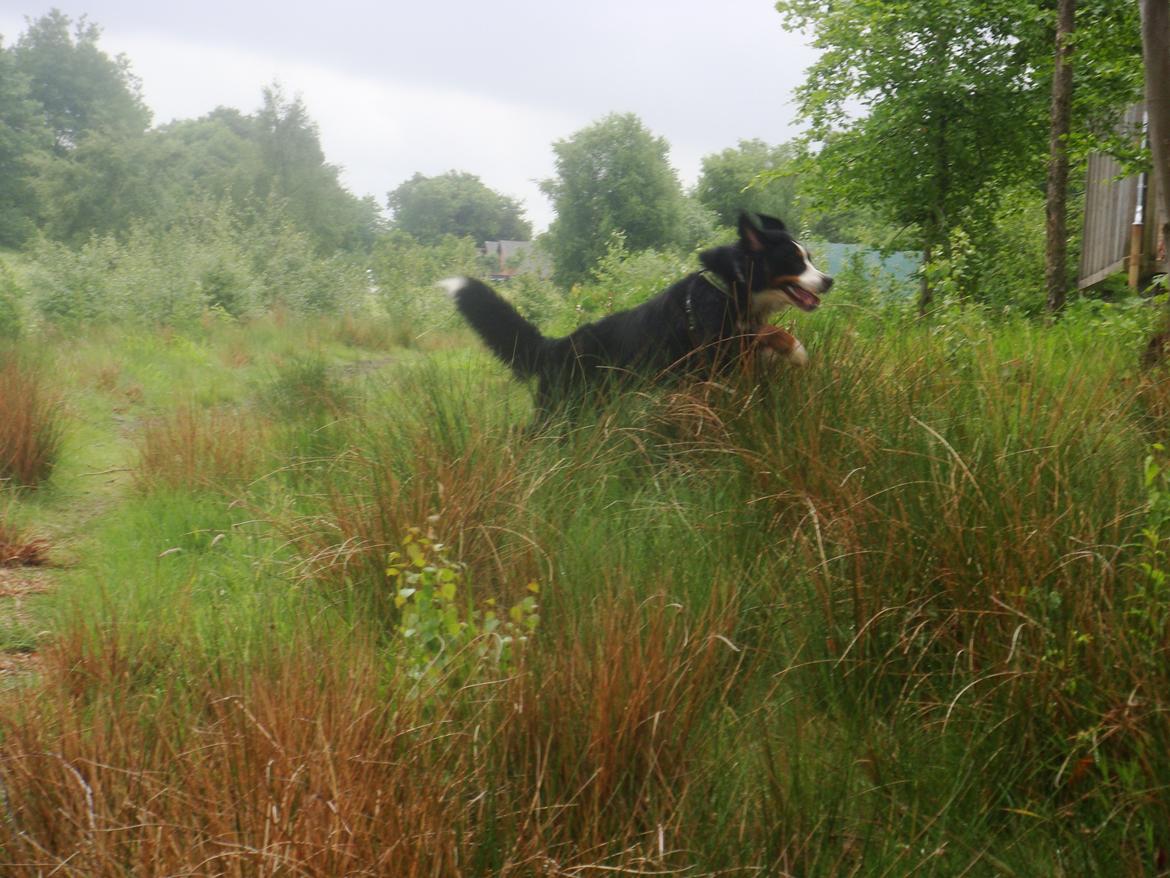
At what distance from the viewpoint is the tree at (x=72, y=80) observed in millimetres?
30922

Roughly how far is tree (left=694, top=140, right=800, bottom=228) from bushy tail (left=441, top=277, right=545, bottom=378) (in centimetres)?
1832

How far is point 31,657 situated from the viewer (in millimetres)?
3152

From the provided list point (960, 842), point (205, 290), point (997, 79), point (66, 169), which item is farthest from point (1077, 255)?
point (66, 169)

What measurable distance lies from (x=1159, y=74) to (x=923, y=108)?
10.3m

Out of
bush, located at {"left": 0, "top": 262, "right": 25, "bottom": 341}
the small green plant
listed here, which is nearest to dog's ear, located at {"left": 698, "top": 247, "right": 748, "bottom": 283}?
the small green plant

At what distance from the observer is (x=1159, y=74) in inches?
165

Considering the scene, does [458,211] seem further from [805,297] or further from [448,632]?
[448,632]

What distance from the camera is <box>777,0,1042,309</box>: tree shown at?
13398mm

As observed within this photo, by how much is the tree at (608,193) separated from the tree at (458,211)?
249 cm

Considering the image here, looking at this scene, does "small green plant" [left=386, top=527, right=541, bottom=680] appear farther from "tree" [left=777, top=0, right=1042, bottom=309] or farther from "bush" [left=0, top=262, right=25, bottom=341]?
"tree" [left=777, top=0, right=1042, bottom=309]

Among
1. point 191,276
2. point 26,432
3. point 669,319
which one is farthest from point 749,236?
point 191,276

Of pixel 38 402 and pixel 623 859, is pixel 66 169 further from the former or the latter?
pixel 623 859

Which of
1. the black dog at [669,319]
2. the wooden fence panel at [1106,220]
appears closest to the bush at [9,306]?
the black dog at [669,319]

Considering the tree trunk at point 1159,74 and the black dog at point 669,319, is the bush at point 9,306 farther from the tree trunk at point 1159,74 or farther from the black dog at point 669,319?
the tree trunk at point 1159,74
